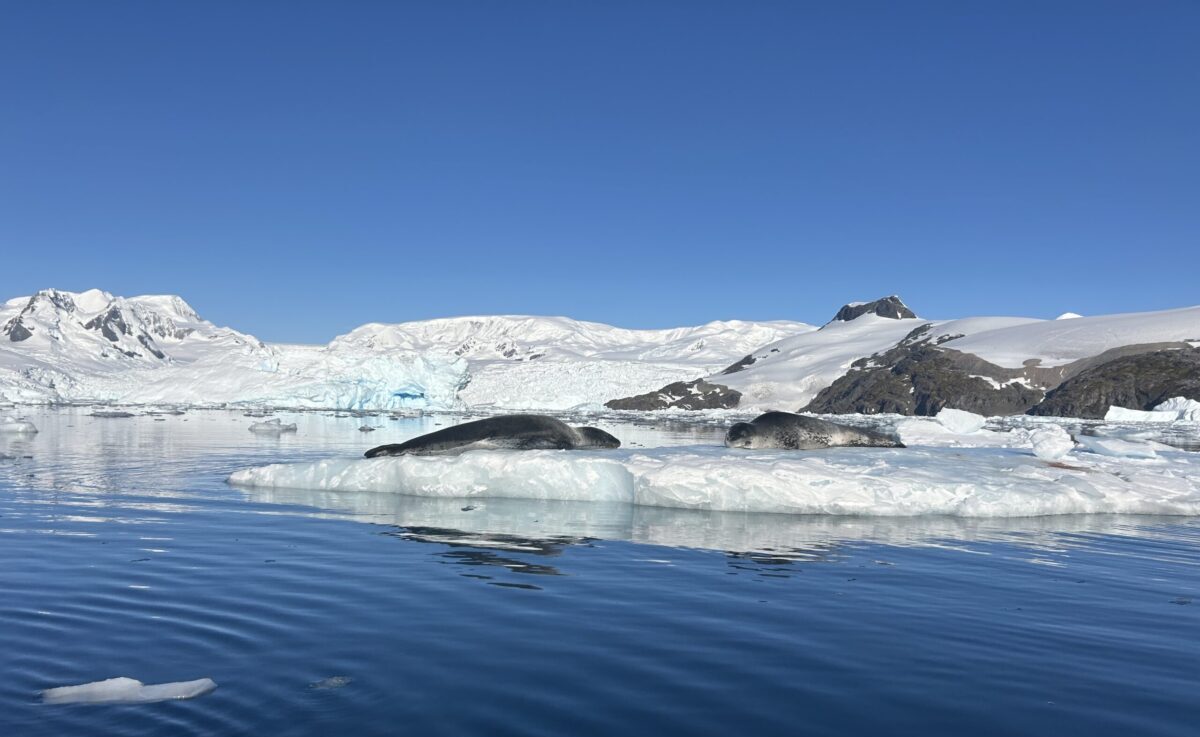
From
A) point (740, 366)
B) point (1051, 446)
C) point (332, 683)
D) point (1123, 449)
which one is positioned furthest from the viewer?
point (740, 366)

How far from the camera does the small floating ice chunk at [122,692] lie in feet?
13.2

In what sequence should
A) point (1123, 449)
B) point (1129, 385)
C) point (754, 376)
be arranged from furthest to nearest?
1. point (754, 376)
2. point (1129, 385)
3. point (1123, 449)

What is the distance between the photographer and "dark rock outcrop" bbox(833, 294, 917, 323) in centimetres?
15538

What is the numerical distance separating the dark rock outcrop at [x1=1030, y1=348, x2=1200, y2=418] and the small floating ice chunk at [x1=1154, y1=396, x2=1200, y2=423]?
4.16 metres

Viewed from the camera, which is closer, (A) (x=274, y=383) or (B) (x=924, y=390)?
(A) (x=274, y=383)

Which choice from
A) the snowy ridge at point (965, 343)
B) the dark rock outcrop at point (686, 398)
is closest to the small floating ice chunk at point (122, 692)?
the dark rock outcrop at point (686, 398)

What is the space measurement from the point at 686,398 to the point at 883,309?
79733 millimetres

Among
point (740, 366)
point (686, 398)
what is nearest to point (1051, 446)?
point (686, 398)

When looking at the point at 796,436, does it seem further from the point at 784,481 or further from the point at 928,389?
the point at 928,389

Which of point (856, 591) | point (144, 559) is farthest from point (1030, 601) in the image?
point (144, 559)

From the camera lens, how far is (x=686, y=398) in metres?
91.7

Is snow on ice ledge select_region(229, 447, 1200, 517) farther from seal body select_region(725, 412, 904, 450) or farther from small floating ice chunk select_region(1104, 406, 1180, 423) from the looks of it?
small floating ice chunk select_region(1104, 406, 1180, 423)

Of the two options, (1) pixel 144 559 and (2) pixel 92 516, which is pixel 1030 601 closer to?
(1) pixel 144 559

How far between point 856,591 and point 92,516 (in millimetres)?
9209
